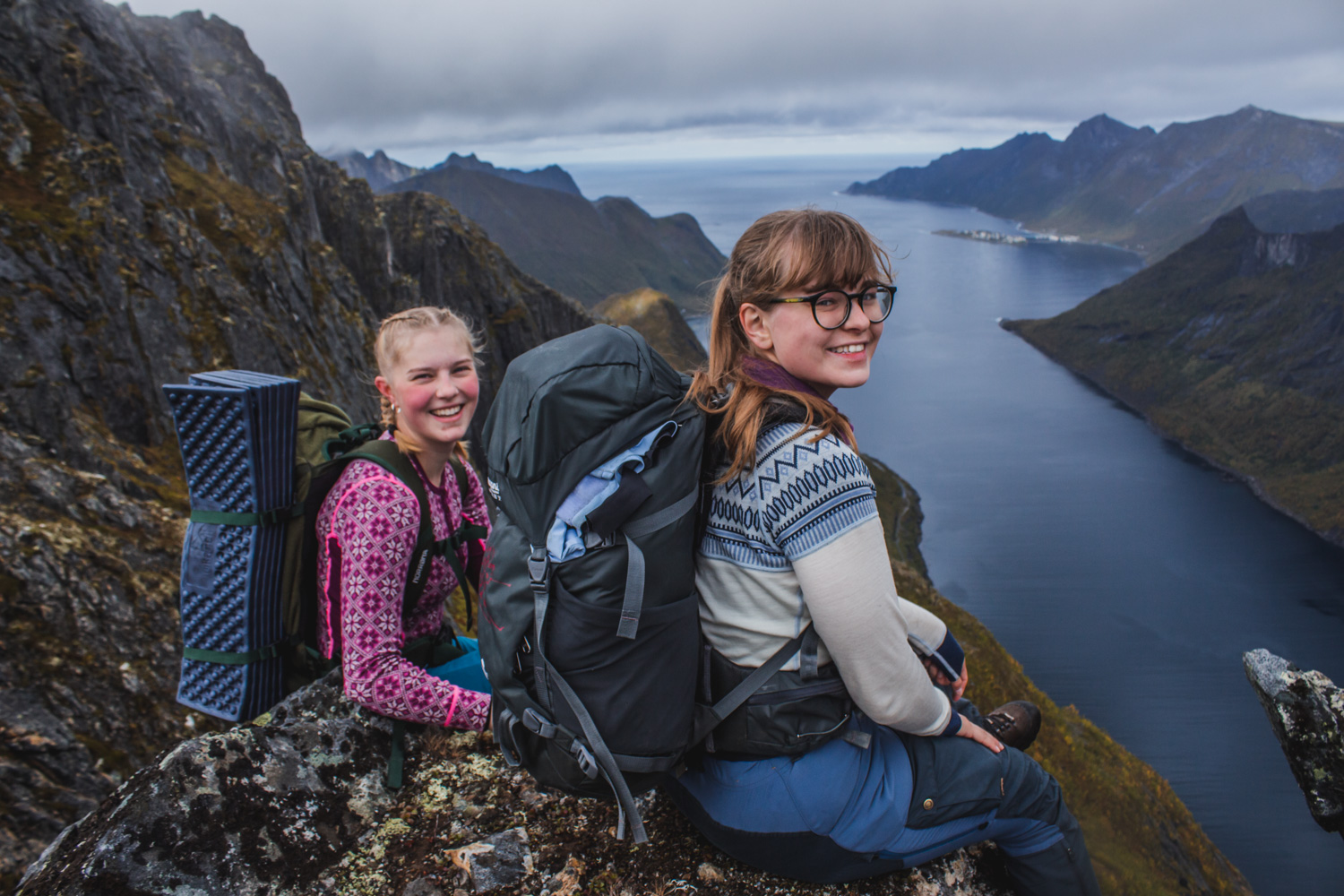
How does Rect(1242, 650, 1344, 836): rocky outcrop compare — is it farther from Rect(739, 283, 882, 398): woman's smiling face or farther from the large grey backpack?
the large grey backpack

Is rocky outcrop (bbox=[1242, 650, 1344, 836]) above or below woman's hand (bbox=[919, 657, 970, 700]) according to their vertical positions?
below

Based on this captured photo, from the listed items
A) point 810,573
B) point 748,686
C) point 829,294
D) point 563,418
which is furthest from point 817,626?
point 829,294

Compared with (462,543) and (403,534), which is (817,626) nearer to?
(403,534)

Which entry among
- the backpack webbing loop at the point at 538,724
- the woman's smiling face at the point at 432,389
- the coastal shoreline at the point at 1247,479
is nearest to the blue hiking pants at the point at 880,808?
the backpack webbing loop at the point at 538,724

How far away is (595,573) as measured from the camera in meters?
3.20

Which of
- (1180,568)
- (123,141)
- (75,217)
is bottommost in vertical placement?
(1180,568)

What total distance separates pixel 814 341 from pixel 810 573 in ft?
3.79

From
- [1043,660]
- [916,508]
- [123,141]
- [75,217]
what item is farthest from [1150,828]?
[916,508]

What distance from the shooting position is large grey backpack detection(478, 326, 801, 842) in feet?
10.6

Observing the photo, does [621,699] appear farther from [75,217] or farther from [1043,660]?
[1043,660]

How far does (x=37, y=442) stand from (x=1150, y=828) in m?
53.1

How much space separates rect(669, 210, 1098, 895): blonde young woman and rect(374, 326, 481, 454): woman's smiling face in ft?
6.11

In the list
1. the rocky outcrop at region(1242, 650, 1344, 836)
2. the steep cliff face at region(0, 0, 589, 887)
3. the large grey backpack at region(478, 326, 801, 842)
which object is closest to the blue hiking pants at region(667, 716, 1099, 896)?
the large grey backpack at region(478, 326, 801, 842)

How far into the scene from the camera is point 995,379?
192000 mm
